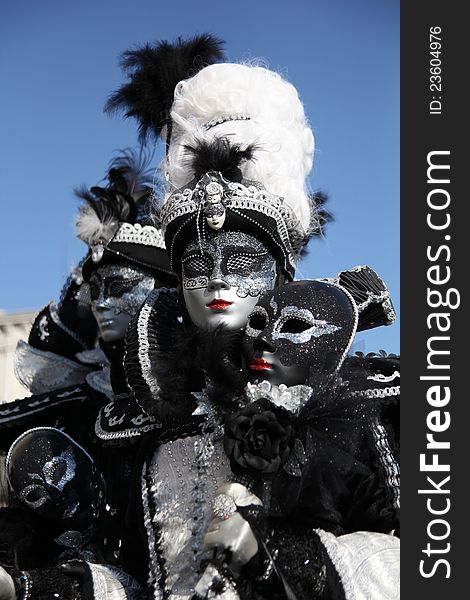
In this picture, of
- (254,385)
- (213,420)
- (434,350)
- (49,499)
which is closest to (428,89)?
(434,350)

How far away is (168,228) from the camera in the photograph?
3141 mm

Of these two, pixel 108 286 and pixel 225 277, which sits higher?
pixel 108 286

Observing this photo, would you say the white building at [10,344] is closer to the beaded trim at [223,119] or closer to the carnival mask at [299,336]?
the beaded trim at [223,119]

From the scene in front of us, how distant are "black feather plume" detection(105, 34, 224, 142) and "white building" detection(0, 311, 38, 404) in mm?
4616

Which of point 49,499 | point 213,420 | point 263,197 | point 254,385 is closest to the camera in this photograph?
point 254,385

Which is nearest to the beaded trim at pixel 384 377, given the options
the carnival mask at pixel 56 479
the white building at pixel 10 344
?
the carnival mask at pixel 56 479

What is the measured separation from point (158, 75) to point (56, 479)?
1458mm

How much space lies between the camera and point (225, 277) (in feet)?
9.79

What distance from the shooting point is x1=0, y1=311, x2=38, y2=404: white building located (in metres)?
8.29

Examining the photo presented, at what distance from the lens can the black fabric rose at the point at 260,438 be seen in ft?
8.25

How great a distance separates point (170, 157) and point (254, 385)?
3.46 feet

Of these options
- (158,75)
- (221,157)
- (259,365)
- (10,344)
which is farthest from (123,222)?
(10,344)

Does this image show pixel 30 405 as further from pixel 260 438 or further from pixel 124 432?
pixel 260 438

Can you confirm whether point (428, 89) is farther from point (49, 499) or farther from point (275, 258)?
point (49, 499)
